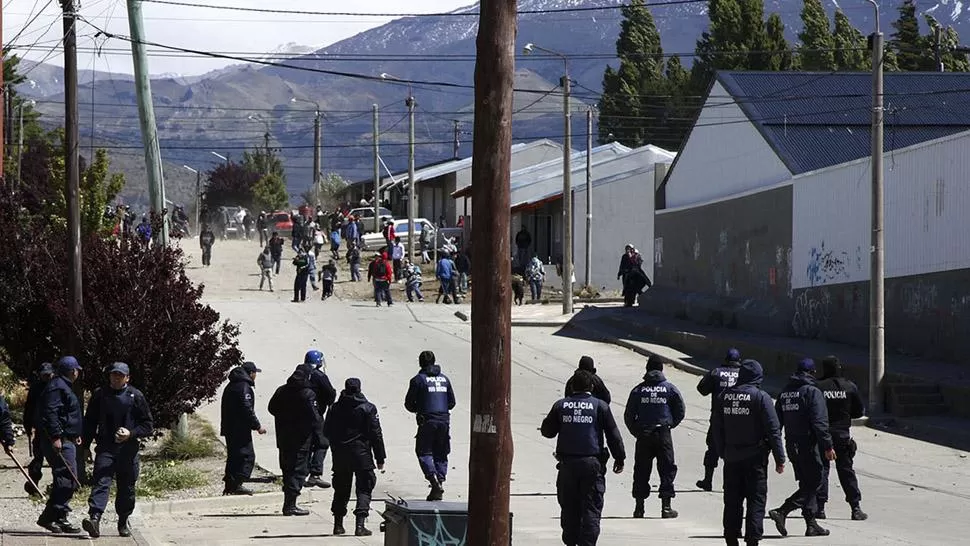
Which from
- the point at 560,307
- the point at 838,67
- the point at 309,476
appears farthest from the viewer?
the point at 838,67

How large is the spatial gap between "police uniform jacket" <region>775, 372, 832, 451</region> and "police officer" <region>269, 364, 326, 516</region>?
5323 millimetres

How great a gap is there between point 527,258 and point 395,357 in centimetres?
2436

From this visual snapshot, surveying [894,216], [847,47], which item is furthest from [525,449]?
A: [847,47]

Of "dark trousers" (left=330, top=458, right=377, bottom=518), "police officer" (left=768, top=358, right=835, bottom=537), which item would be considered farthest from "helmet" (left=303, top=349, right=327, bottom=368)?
"police officer" (left=768, top=358, right=835, bottom=537)

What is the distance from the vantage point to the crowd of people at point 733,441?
12.5m

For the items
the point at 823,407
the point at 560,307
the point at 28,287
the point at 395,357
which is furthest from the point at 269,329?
the point at 823,407

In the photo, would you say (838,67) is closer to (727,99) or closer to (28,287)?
(727,99)

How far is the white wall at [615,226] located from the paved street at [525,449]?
9.98 meters

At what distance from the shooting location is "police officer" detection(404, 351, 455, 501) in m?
17.1

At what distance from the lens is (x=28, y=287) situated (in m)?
22.1

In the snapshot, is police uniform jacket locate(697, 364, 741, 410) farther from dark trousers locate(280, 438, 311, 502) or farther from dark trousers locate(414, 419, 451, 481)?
dark trousers locate(280, 438, 311, 502)

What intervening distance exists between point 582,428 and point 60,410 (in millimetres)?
5768

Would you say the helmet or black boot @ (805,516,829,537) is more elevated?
the helmet

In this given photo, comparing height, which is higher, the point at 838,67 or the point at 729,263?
the point at 838,67
